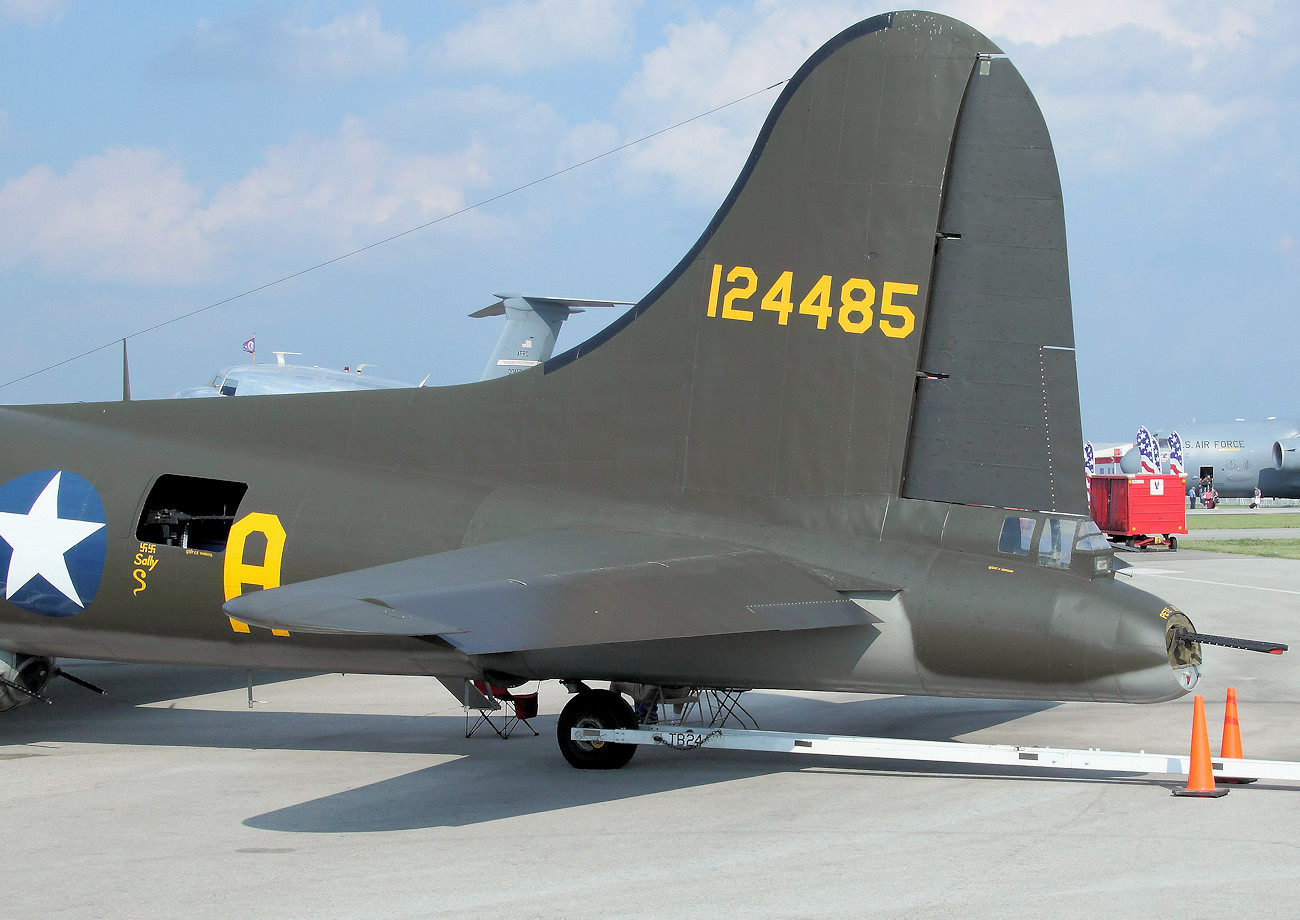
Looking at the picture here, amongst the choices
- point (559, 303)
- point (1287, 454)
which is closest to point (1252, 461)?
point (1287, 454)

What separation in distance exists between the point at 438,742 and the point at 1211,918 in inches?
367

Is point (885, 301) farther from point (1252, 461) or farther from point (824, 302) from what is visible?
point (1252, 461)

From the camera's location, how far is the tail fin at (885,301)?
37.3ft

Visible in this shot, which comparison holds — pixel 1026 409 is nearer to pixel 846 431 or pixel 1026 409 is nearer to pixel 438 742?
pixel 846 431

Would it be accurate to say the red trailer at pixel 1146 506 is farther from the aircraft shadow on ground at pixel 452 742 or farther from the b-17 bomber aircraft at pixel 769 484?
the b-17 bomber aircraft at pixel 769 484

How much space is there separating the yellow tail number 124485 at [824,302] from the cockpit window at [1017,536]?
209 centimetres

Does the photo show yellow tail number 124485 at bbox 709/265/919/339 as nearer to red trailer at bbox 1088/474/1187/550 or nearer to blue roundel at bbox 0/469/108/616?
blue roundel at bbox 0/469/108/616

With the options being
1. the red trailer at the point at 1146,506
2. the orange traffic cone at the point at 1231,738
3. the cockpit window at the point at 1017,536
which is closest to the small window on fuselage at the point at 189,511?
the cockpit window at the point at 1017,536

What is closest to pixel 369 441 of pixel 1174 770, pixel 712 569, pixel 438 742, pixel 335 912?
pixel 438 742

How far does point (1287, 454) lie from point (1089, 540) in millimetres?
90919

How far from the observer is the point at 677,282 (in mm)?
12836

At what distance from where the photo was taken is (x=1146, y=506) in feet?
147

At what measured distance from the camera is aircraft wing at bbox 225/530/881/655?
27.9 feet

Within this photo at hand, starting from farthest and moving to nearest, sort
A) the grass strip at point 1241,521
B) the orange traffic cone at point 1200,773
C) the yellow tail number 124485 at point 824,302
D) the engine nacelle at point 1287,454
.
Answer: the engine nacelle at point 1287,454, the grass strip at point 1241,521, the yellow tail number 124485 at point 824,302, the orange traffic cone at point 1200,773
